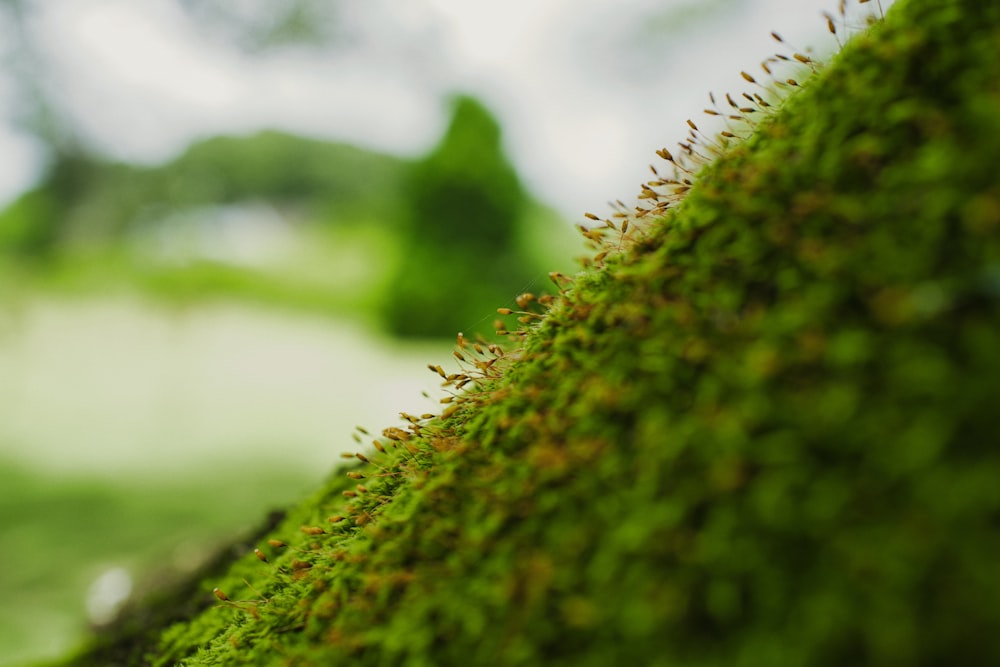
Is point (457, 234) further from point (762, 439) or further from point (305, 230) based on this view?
point (762, 439)

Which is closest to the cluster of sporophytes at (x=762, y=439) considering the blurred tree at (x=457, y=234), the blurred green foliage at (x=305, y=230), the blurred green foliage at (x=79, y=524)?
the blurred green foliage at (x=79, y=524)

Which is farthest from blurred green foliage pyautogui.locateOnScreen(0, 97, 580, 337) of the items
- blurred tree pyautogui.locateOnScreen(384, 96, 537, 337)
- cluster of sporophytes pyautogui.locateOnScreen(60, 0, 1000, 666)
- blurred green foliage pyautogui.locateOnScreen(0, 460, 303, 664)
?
cluster of sporophytes pyautogui.locateOnScreen(60, 0, 1000, 666)

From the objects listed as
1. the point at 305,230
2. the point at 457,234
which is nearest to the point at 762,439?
the point at 457,234

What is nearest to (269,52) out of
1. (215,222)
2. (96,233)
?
(215,222)

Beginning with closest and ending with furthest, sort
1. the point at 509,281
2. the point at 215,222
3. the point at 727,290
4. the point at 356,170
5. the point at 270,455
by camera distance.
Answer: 1. the point at 727,290
2. the point at 270,455
3. the point at 509,281
4. the point at 215,222
5. the point at 356,170

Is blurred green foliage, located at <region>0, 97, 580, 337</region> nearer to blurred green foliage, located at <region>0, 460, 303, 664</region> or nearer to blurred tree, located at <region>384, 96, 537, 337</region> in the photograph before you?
blurred tree, located at <region>384, 96, 537, 337</region>

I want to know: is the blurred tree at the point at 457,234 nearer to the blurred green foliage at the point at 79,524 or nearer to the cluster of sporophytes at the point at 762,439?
the blurred green foliage at the point at 79,524

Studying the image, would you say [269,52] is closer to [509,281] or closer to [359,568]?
[509,281]
